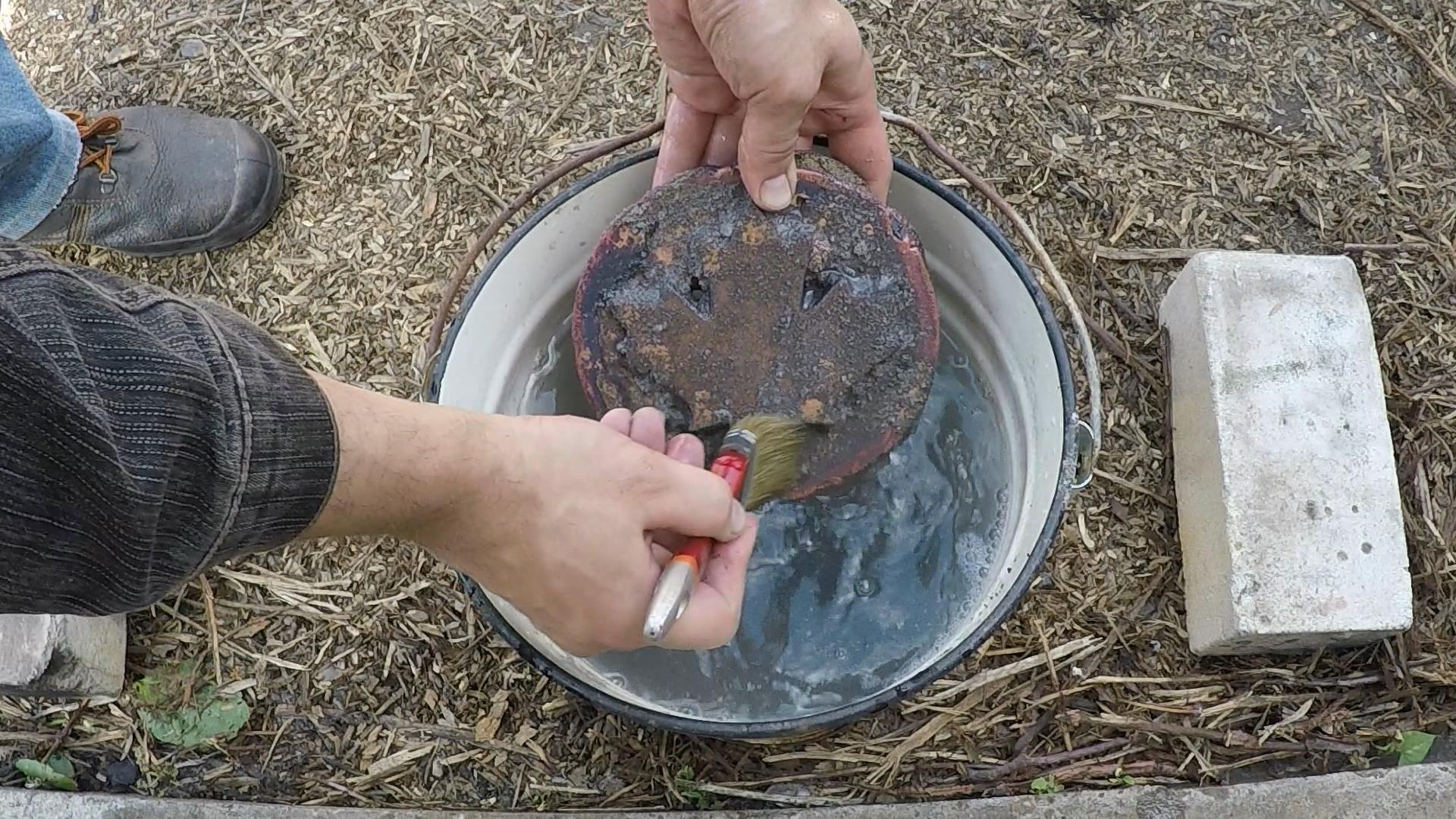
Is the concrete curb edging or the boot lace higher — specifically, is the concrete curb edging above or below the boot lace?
below

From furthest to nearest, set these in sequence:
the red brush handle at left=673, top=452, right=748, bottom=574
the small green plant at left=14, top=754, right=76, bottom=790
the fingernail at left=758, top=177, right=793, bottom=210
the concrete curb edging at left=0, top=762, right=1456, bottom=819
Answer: the small green plant at left=14, top=754, right=76, bottom=790 < the concrete curb edging at left=0, top=762, right=1456, bottom=819 < the fingernail at left=758, top=177, right=793, bottom=210 < the red brush handle at left=673, top=452, right=748, bottom=574

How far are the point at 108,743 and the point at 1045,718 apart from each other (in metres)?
1.28

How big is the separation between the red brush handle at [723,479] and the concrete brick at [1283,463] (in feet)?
2.35

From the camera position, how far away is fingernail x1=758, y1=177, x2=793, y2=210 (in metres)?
1.13

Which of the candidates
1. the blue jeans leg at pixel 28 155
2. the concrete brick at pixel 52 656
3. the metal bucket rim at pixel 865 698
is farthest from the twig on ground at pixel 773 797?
the blue jeans leg at pixel 28 155

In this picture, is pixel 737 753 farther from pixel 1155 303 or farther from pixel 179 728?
pixel 1155 303

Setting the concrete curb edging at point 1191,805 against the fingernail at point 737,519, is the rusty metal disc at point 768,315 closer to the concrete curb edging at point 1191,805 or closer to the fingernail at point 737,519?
the fingernail at point 737,519

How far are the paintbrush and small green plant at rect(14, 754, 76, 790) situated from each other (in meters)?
1.00

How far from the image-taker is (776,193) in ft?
Result: 3.72

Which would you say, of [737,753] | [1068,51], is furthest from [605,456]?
[1068,51]

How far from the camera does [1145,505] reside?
4.71 feet

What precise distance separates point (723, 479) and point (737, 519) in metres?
0.04

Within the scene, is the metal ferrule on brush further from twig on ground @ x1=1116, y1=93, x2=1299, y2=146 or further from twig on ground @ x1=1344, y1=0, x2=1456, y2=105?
twig on ground @ x1=1344, y1=0, x2=1456, y2=105

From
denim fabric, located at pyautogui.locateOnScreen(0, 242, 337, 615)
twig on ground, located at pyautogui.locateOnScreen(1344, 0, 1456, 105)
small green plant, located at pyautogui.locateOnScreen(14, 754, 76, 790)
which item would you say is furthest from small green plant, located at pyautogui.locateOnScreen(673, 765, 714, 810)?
twig on ground, located at pyautogui.locateOnScreen(1344, 0, 1456, 105)
